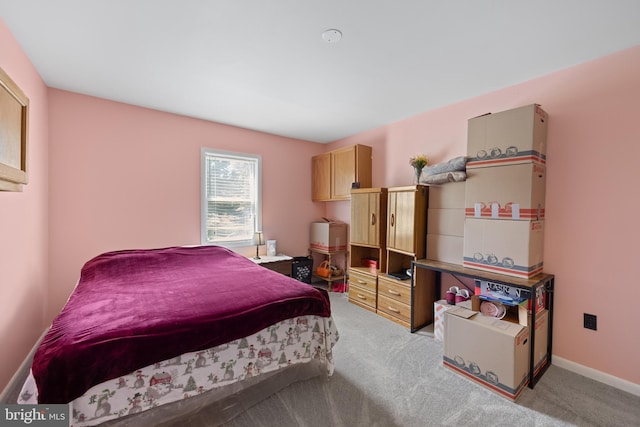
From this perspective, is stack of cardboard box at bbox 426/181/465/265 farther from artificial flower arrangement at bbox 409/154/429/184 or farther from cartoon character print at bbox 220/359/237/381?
cartoon character print at bbox 220/359/237/381

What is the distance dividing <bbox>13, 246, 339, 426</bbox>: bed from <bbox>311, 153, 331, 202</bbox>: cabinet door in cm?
227

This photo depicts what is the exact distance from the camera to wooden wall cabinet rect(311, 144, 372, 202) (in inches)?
154

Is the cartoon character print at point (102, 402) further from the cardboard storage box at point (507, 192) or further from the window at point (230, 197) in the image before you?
the cardboard storage box at point (507, 192)

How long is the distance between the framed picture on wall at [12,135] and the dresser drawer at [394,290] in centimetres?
322

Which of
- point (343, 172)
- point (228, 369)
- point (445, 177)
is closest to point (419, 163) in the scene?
point (445, 177)

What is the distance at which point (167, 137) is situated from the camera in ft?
11.0

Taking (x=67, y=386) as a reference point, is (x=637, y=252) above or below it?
above

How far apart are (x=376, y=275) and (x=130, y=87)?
338 centimetres

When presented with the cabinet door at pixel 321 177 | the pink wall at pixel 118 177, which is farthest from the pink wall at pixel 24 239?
the cabinet door at pixel 321 177

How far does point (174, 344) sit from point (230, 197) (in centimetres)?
272

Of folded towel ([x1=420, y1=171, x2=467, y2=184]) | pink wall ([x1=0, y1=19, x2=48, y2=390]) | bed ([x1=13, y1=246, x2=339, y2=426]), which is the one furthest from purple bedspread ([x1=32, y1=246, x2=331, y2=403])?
folded towel ([x1=420, y1=171, x2=467, y2=184])

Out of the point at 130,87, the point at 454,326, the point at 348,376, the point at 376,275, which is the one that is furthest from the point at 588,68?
the point at 130,87

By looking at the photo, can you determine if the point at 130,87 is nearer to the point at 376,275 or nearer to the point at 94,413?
the point at 94,413

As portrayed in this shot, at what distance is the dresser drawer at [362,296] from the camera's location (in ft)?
11.2
